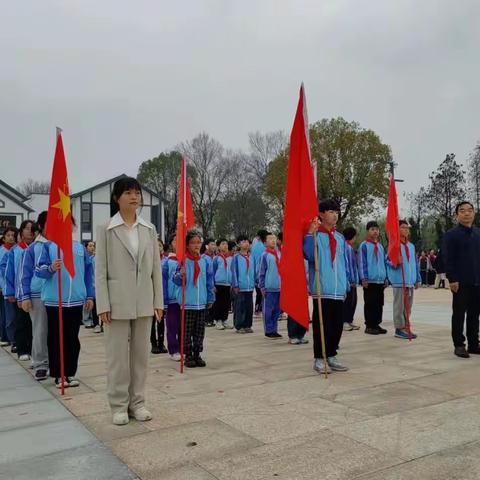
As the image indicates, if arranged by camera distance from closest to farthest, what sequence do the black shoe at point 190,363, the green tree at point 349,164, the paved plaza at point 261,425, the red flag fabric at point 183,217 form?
the paved plaza at point 261,425
the red flag fabric at point 183,217
the black shoe at point 190,363
the green tree at point 349,164

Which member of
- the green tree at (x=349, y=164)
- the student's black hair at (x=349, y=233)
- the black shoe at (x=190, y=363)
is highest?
the green tree at (x=349, y=164)

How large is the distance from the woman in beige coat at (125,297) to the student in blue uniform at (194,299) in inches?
84.3

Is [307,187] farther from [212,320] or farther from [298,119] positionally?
[212,320]

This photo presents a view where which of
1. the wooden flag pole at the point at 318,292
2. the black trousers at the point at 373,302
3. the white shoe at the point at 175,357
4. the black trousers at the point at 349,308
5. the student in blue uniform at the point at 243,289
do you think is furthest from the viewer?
the student in blue uniform at the point at 243,289

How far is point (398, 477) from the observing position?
3.13 meters

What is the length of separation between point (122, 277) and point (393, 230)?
18.3ft

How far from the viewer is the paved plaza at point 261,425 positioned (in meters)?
3.34

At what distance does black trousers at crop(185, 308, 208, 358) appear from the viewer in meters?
6.82

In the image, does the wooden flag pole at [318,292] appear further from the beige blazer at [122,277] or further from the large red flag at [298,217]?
the beige blazer at [122,277]

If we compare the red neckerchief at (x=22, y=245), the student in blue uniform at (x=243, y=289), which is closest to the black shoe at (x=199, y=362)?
the red neckerchief at (x=22, y=245)

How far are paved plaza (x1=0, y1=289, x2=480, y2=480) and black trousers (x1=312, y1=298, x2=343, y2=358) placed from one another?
330 millimetres

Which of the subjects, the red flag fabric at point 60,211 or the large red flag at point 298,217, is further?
the large red flag at point 298,217

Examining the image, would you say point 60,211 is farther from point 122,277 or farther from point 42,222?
point 122,277

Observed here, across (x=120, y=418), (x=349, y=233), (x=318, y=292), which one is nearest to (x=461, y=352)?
(x=318, y=292)
